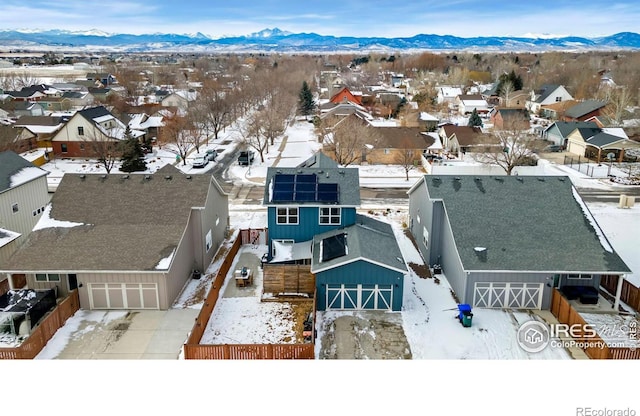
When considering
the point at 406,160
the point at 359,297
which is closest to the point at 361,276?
the point at 359,297

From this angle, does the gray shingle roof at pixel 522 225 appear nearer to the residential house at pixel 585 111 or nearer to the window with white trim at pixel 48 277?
the window with white trim at pixel 48 277

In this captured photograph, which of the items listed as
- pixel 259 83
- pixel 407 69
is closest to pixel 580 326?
pixel 259 83

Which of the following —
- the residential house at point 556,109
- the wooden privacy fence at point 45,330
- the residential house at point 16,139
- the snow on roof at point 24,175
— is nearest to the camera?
the wooden privacy fence at point 45,330

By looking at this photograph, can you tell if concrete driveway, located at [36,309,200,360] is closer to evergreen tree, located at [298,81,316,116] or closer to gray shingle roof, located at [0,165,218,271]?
gray shingle roof, located at [0,165,218,271]

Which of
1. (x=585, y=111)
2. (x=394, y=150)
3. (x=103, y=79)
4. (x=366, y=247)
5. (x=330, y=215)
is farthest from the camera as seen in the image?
(x=103, y=79)

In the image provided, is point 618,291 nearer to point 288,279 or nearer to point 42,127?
point 288,279

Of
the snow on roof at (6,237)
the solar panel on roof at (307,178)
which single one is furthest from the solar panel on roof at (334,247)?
the snow on roof at (6,237)

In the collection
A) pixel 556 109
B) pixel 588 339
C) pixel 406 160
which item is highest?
pixel 556 109
